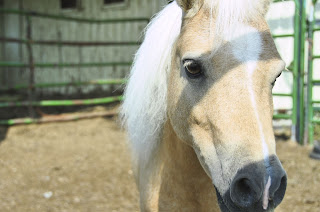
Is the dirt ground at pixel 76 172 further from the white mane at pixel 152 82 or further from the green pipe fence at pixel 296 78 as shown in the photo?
the white mane at pixel 152 82

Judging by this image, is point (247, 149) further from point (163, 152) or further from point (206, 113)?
point (163, 152)

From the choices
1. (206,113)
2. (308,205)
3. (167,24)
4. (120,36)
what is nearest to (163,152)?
(206,113)

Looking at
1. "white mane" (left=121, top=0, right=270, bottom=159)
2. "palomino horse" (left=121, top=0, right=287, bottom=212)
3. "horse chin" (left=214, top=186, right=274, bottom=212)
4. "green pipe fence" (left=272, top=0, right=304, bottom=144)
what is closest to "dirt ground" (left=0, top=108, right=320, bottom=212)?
"green pipe fence" (left=272, top=0, right=304, bottom=144)

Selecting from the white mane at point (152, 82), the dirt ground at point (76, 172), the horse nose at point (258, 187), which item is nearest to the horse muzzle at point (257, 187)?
the horse nose at point (258, 187)

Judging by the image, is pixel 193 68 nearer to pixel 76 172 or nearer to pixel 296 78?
pixel 76 172

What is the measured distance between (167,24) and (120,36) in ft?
20.7

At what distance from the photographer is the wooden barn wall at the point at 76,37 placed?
25.6 ft

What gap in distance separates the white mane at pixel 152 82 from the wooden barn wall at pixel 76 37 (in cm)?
556

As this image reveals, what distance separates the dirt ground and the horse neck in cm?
170

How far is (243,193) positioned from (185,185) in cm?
55

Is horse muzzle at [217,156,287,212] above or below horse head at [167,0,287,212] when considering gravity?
below

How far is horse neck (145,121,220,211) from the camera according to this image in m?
1.67

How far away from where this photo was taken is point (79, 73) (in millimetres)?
8219

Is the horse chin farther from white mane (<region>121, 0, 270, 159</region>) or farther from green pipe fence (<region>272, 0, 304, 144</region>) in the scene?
green pipe fence (<region>272, 0, 304, 144</region>)
